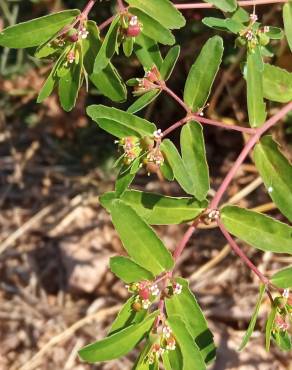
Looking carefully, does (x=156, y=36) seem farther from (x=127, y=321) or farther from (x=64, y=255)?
(x=64, y=255)

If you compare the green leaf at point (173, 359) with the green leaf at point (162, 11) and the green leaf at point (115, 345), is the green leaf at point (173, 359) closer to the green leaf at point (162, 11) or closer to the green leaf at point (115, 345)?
the green leaf at point (115, 345)

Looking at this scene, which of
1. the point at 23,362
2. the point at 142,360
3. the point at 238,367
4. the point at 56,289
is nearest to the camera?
the point at 142,360

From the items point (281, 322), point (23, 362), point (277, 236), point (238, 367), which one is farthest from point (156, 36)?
point (23, 362)

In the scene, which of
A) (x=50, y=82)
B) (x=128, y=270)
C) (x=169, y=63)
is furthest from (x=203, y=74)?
(x=128, y=270)

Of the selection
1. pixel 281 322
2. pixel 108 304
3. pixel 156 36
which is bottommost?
pixel 108 304

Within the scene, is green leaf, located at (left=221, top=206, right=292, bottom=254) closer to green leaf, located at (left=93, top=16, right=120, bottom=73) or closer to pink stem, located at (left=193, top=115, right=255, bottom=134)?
pink stem, located at (left=193, top=115, right=255, bottom=134)

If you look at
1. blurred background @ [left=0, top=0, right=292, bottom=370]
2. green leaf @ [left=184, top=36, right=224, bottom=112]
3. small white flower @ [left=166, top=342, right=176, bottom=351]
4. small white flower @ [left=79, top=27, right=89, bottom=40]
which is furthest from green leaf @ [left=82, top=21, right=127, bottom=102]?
blurred background @ [left=0, top=0, right=292, bottom=370]
